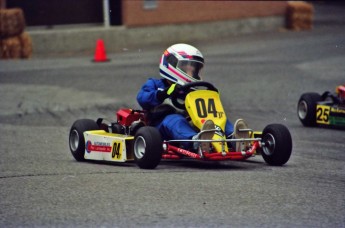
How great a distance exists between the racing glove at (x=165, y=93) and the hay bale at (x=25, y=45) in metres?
13.0

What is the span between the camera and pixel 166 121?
926cm

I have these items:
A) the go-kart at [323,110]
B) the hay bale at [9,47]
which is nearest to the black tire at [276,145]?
the go-kart at [323,110]

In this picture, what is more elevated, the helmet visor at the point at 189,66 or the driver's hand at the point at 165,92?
the helmet visor at the point at 189,66

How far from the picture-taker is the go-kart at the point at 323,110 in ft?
42.5

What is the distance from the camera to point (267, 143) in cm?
908

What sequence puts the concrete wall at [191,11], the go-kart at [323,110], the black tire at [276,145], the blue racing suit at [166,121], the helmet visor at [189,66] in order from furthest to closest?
the concrete wall at [191,11] → the go-kart at [323,110] → the helmet visor at [189,66] → the blue racing suit at [166,121] → the black tire at [276,145]

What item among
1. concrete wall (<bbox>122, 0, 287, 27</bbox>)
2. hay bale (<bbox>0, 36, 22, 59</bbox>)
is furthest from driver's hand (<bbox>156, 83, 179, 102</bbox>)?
concrete wall (<bbox>122, 0, 287, 27</bbox>)

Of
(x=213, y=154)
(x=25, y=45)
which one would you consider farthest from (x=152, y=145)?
(x=25, y=45)

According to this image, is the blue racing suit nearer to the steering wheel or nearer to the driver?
the driver

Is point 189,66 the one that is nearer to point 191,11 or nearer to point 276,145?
point 276,145

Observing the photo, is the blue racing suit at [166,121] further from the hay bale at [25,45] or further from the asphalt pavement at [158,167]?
the hay bale at [25,45]

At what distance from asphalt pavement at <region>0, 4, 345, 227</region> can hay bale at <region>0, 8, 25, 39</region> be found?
0.76m

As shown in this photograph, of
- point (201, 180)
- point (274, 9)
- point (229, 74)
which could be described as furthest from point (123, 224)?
point (274, 9)

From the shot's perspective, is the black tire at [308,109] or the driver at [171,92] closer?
the driver at [171,92]
